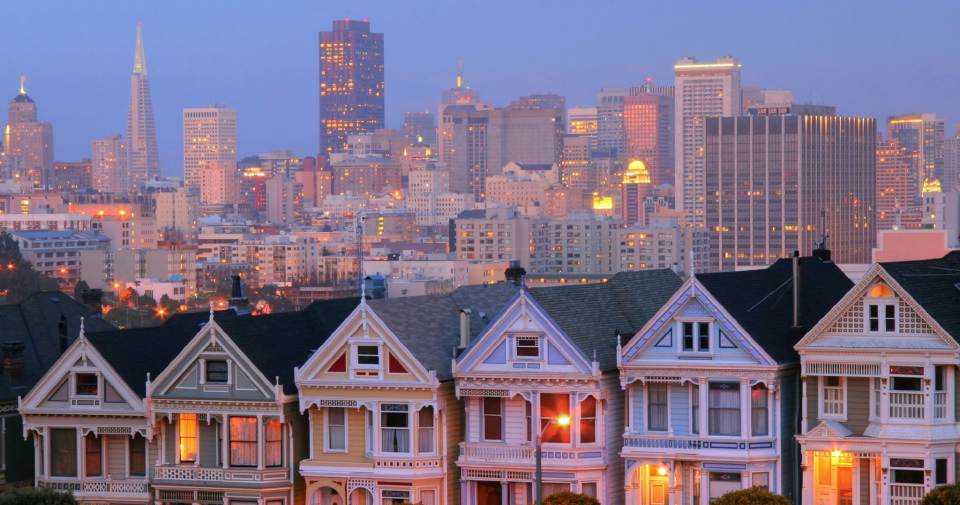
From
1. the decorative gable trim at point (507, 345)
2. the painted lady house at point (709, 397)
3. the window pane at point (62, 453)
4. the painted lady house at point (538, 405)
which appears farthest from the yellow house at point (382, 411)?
the window pane at point (62, 453)

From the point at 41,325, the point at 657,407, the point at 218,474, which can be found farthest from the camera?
the point at 41,325

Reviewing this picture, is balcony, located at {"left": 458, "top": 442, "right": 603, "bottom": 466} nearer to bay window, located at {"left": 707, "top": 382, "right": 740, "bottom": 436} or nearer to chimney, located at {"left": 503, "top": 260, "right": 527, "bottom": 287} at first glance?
bay window, located at {"left": 707, "top": 382, "right": 740, "bottom": 436}

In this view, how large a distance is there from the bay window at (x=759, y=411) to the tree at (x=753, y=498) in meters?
1.17

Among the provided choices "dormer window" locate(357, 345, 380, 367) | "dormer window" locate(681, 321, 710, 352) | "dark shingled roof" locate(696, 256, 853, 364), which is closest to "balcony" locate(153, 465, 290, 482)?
"dormer window" locate(357, 345, 380, 367)

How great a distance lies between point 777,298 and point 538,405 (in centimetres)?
434

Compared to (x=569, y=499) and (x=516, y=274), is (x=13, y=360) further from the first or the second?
(x=569, y=499)

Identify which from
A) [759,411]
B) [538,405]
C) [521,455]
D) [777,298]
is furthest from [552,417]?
[777,298]

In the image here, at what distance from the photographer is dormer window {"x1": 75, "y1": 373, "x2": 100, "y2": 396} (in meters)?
43.4

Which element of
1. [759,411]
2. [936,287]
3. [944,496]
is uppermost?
[936,287]

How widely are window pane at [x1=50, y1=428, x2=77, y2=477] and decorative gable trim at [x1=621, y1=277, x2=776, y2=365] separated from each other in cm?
1052

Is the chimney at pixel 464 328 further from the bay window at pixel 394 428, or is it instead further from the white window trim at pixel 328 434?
the white window trim at pixel 328 434

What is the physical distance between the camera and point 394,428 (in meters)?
41.2

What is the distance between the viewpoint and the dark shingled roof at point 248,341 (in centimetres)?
4244

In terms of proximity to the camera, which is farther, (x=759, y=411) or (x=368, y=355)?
(x=368, y=355)
